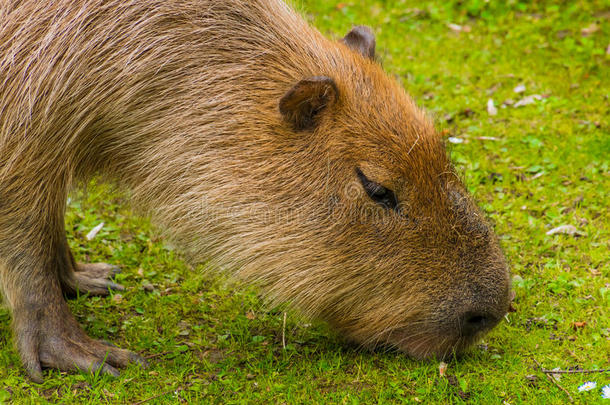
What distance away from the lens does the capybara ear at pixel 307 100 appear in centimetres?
421

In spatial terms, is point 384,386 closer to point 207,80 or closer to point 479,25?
point 207,80

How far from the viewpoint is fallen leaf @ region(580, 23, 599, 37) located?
9.10m

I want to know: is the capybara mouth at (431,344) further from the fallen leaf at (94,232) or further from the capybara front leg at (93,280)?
the fallen leaf at (94,232)

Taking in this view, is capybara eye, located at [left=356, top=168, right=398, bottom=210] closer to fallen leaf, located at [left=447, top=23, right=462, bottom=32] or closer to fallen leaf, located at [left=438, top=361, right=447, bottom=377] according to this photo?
fallen leaf, located at [left=438, top=361, right=447, bottom=377]

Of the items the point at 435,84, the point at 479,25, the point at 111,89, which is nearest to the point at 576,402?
the point at 111,89

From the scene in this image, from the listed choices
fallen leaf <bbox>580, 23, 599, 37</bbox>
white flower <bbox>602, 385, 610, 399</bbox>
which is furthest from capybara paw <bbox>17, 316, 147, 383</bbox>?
fallen leaf <bbox>580, 23, 599, 37</bbox>

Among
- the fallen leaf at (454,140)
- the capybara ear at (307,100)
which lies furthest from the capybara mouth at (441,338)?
the fallen leaf at (454,140)

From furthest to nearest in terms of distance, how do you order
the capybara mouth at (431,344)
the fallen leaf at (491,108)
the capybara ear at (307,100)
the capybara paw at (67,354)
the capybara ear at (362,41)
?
the fallen leaf at (491,108) → the capybara ear at (362,41) → the capybara paw at (67,354) → the capybara mouth at (431,344) → the capybara ear at (307,100)

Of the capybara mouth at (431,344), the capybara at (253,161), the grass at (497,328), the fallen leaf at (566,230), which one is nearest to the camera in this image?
the capybara at (253,161)

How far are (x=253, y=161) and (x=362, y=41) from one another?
1184 millimetres

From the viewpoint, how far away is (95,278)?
5820 mm

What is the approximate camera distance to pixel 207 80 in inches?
177

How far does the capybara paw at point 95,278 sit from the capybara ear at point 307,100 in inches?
86.9

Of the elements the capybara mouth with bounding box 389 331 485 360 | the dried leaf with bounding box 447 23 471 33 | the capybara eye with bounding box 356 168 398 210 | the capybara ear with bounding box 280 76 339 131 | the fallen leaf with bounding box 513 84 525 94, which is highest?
the capybara ear with bounding box 280 76 339 131
